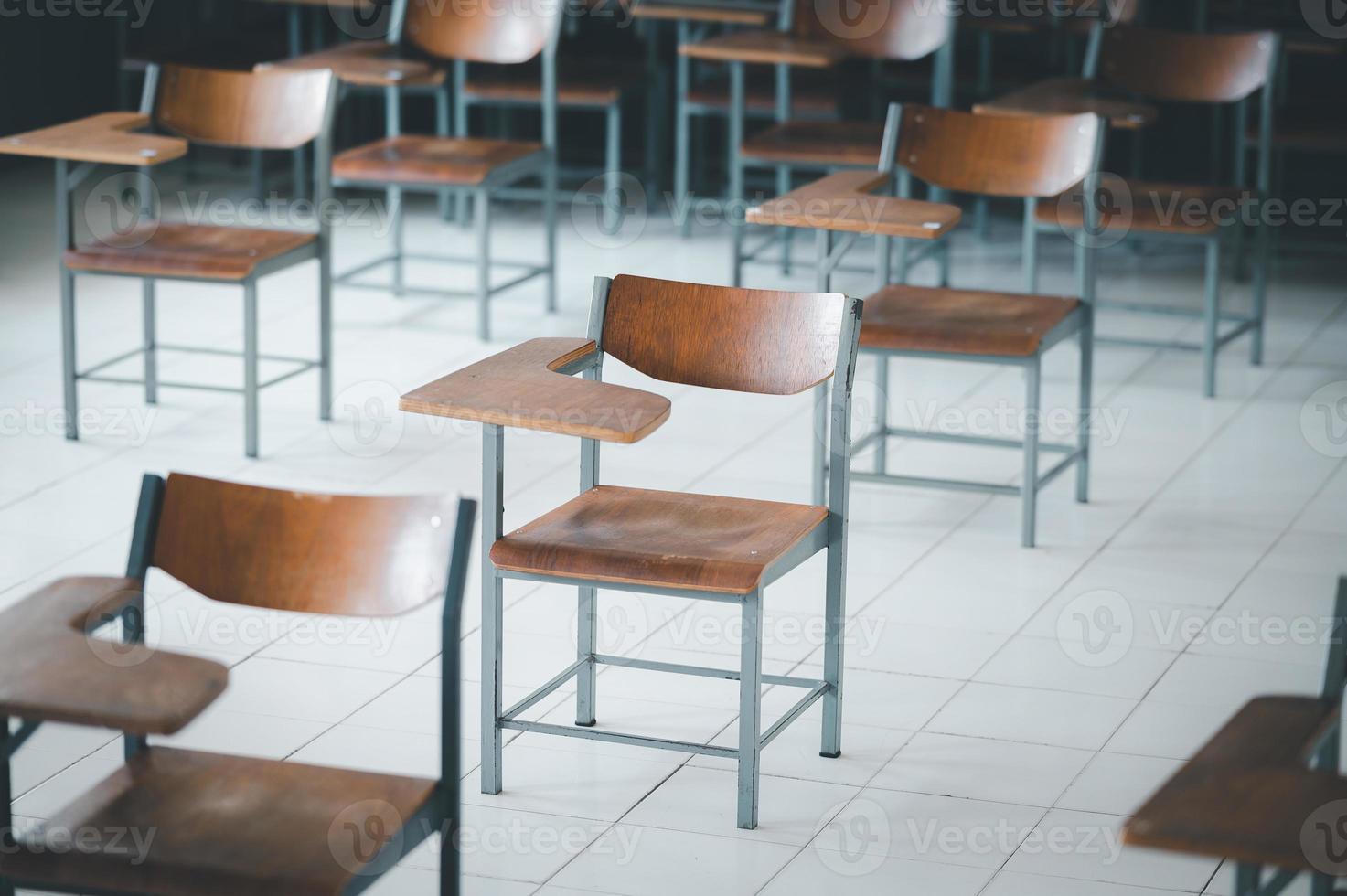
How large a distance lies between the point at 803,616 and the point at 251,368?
5.26ft

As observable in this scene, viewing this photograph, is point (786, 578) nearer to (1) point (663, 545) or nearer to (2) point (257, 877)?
(1) point (663, 545)

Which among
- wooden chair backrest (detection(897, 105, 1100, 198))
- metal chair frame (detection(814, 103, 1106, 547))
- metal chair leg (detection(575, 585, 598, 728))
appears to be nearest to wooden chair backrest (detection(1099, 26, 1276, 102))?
metal chair frame (detection(814, 103, 1106, 547))

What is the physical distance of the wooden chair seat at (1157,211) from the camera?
493 cm

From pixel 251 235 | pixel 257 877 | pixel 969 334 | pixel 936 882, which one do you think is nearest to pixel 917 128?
pixel 969 334

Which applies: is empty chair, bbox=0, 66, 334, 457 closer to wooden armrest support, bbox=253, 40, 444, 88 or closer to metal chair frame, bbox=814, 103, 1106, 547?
wooden armrest support, bbox=253, 40, 444, 88

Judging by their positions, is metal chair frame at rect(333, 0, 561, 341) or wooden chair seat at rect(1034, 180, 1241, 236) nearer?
wooden chair seat at rect(1034, 180, 1241, 236)

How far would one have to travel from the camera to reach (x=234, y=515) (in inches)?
85.7

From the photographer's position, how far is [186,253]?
454 centimetres

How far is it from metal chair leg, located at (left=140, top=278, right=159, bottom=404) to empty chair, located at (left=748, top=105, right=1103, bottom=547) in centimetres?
173

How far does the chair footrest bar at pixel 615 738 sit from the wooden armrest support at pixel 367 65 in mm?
2746

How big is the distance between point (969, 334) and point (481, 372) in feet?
4.94

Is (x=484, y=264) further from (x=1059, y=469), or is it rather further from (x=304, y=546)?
(x=304, y=546)

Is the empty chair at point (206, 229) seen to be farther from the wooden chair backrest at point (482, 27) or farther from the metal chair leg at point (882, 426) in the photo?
the metal chair leg at point (882, 426)

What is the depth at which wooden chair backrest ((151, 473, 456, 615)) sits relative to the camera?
211 cm
